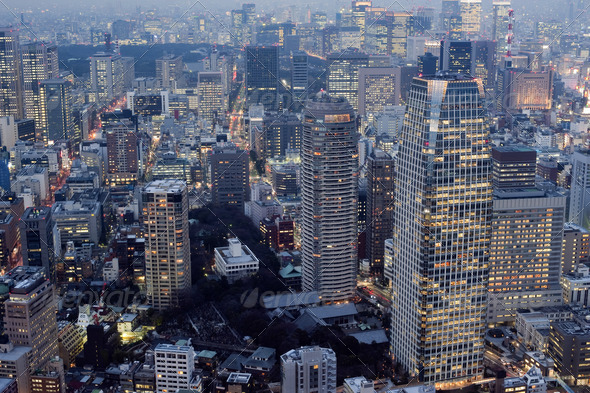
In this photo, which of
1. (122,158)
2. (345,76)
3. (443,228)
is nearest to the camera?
(443,228)

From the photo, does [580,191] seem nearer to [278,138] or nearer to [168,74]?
[278,138]

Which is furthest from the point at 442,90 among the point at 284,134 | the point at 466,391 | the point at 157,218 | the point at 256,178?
the point at 284,134

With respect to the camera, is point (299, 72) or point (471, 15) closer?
point (299, 72)

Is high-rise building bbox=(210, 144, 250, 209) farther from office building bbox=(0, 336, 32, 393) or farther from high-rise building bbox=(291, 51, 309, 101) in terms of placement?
high-rise building bbox=(291, 51, 309, 101)

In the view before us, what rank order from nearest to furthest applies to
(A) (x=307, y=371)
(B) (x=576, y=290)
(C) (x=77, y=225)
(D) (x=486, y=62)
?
(A) (x=307, y=371)
(B) (x=576, y=290)
(C) (x=77, y=225)
(D) (x=486, y=62)

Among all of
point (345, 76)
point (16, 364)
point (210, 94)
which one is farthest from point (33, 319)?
point (345, 76)
